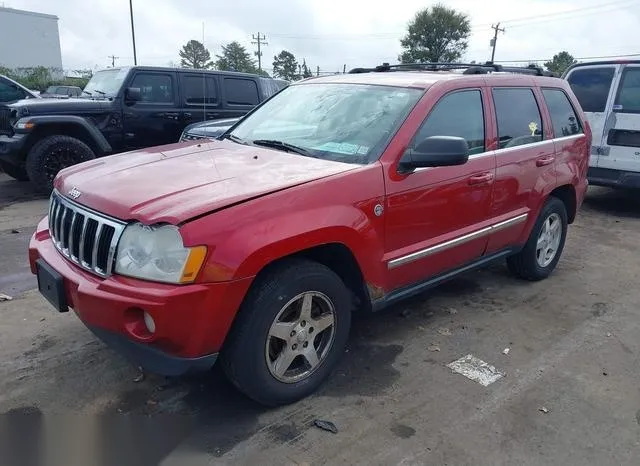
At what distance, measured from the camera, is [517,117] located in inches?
168

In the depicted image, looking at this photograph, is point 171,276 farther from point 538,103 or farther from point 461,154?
point 538,103

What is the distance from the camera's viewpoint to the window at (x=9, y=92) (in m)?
9.54

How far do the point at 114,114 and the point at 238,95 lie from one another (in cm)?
221

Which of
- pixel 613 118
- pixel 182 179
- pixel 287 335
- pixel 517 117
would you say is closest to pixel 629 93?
pixel 613 118

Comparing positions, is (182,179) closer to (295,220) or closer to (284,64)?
(295,220)

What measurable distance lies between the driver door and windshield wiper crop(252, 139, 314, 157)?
609mm

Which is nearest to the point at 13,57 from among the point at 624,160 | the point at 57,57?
the point at 57,57

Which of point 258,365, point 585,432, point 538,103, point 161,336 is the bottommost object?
point 585,432

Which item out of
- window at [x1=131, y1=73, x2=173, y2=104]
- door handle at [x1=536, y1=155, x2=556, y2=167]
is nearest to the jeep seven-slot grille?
door handle at [x1=536, y1=155, x2=556, y2=167]

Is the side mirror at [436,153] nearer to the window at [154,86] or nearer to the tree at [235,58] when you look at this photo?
the window at [154,86]

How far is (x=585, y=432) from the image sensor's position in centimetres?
281

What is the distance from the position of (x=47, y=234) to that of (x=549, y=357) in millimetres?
3344

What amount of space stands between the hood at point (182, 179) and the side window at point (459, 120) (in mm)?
739

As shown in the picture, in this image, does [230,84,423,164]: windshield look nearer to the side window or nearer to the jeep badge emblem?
the side window
